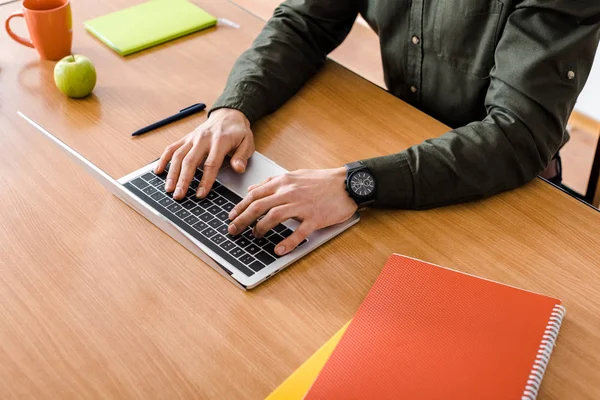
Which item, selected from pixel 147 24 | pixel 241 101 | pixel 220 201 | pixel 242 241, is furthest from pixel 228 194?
pixel 147 24

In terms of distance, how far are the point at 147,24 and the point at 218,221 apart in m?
0.70

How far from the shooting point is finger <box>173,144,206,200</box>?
1.12 metres

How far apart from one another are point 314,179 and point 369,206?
0.10m

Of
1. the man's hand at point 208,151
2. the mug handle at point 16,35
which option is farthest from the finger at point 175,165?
the mug handle at point 16,35

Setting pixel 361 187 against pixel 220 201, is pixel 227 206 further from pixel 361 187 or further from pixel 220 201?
pixel 361 187

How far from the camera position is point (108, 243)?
1.04 metres

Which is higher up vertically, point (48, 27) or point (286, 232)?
point (48, 27)

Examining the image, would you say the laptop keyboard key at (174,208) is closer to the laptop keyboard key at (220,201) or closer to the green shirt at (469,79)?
the laptop keyboard key at (220,201)

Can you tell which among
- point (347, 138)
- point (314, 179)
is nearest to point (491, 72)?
point (347, 138)

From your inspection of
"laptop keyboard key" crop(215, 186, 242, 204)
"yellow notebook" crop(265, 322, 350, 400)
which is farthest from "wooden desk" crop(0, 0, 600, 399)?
"laptop keyboard key" crop(215, 186, 242, 204)

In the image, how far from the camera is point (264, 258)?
102 centimetres

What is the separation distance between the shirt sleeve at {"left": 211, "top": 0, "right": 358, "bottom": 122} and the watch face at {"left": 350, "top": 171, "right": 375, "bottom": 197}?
0.93 feet

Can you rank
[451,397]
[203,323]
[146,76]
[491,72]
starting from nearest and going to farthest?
[451,397]
[203,323]
[491,72]
[146,76]

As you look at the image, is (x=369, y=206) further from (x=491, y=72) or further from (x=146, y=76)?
(x=146, y=76)
